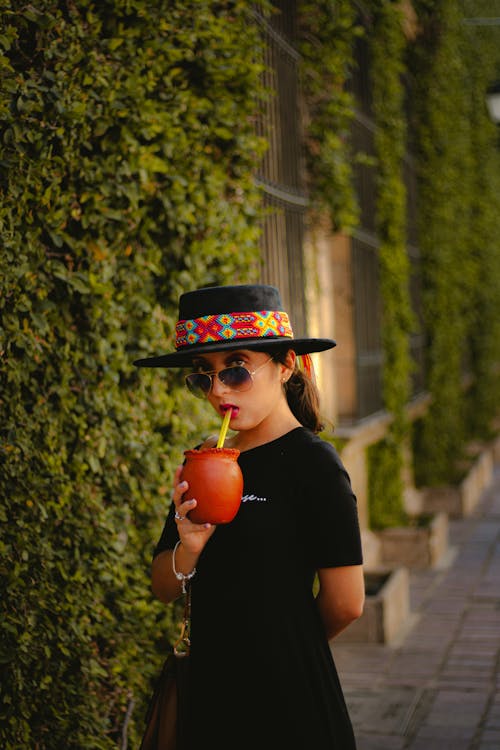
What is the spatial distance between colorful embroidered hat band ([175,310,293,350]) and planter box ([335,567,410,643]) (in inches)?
145

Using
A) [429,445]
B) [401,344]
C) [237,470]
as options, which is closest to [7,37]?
[237,470]

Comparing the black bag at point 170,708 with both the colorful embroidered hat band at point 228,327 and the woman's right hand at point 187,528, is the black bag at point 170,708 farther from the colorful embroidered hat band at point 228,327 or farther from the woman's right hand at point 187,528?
the colorful embroidered hat band at point 228,327

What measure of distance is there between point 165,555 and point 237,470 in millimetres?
400

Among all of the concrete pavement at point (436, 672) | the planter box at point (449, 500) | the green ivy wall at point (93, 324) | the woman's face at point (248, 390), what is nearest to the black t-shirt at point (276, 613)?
the woman's face at point (248, 390)

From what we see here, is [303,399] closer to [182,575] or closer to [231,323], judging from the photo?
[231,323]

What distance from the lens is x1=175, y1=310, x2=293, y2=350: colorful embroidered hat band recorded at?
249 centimetres

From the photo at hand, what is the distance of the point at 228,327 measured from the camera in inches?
98.1

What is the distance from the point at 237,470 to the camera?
7.63 feet

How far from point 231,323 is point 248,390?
0.17 meters

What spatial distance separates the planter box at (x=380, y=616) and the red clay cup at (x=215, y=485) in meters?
3.75

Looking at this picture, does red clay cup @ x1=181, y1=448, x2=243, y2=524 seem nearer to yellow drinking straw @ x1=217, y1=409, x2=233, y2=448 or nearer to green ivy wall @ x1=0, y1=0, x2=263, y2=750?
yellow drinking straw @ x1=217, y1=409, x2=233, y2=448

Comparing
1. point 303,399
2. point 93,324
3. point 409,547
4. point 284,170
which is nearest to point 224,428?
point 303,399

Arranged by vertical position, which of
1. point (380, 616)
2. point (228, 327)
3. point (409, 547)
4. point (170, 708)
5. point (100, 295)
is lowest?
point (409, 547)

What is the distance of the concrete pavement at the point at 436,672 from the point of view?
4.64 meters
